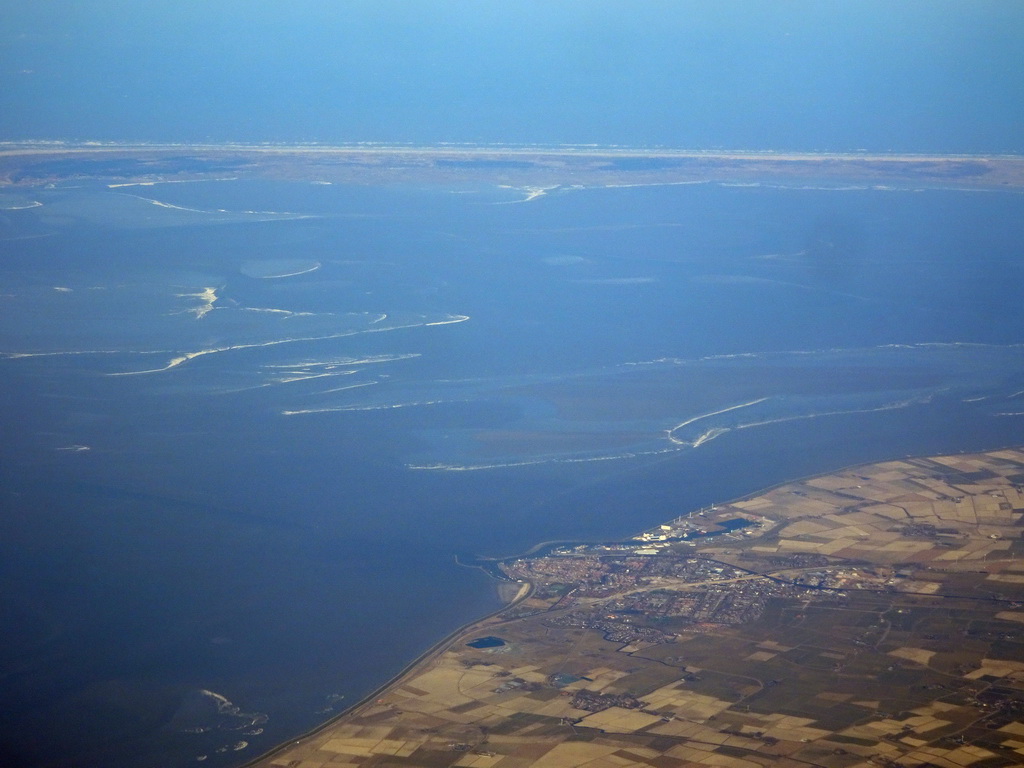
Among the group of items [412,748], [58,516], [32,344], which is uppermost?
[32,344]

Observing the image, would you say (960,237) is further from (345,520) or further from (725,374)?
(345,520)

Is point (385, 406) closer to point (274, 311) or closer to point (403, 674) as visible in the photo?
point (274, 311)

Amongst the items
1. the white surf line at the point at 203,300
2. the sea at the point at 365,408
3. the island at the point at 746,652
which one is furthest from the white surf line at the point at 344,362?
the island at the point at 746,652

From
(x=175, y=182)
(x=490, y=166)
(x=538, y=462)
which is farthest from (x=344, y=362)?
(x=490, y=166)

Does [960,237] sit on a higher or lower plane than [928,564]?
higher

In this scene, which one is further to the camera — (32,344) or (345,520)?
(32,344)

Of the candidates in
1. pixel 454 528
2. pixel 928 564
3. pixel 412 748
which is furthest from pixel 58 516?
pixel 928 564
